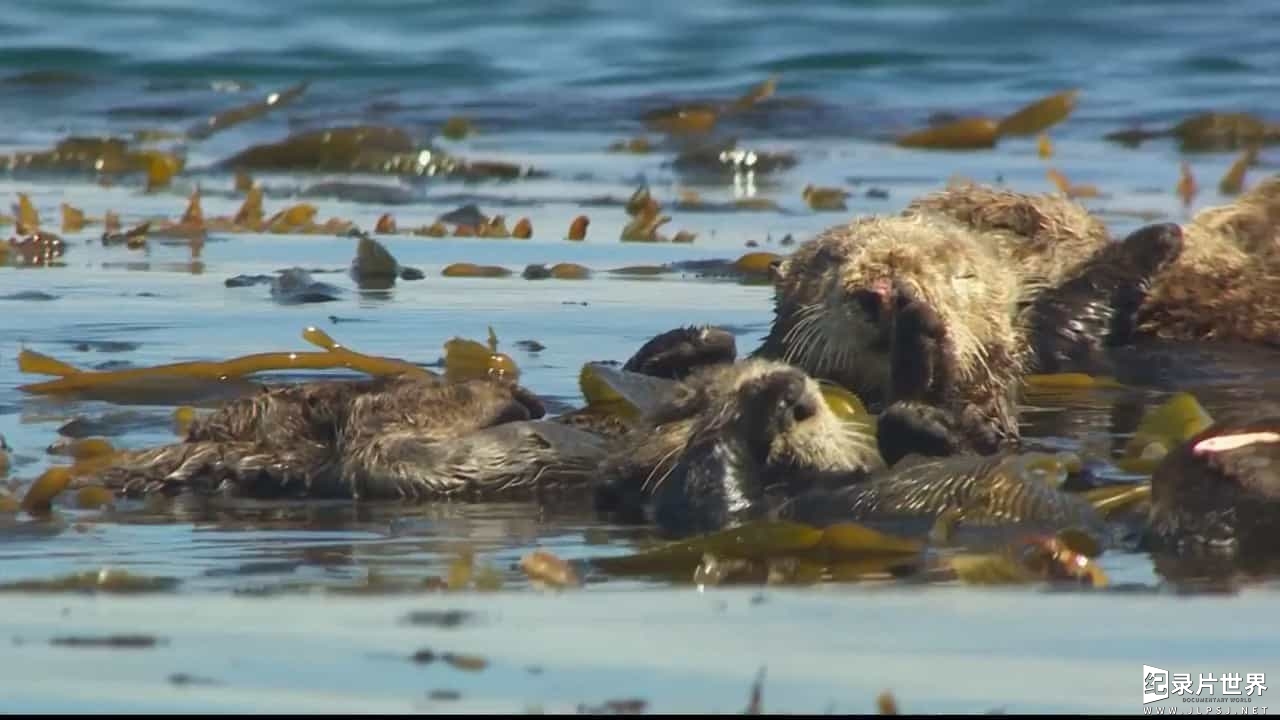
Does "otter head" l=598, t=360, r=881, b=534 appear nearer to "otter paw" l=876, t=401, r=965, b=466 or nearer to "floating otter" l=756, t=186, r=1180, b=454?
"otter paw" l=876, t=401, r=965, b=466

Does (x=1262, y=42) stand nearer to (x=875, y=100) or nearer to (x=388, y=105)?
(x=875, y=100)

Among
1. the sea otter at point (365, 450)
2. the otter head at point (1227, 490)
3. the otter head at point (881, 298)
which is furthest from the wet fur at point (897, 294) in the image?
the otter head at point (1227, 490)

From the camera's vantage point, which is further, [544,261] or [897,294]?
[544,261]

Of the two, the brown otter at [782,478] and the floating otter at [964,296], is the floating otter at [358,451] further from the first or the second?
the floating otter at [964,296]

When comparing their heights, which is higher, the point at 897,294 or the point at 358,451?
the point at 897,294

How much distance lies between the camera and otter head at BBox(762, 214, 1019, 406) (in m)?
5.10

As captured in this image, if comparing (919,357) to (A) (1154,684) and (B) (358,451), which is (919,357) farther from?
(A) (1154,684)

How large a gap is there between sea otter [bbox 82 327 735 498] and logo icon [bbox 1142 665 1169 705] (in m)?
1.69

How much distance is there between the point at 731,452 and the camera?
14.0 ft

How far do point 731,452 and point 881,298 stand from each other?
2.85 ft

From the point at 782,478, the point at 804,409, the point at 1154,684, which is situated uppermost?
the point at 804,409

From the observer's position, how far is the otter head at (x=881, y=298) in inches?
201

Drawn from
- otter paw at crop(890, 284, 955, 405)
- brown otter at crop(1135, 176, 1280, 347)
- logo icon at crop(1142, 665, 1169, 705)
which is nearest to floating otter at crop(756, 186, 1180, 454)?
otter paw at crop(890, 284, 955, 405)

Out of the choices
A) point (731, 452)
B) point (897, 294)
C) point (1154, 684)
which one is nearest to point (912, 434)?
point (731, 452)
